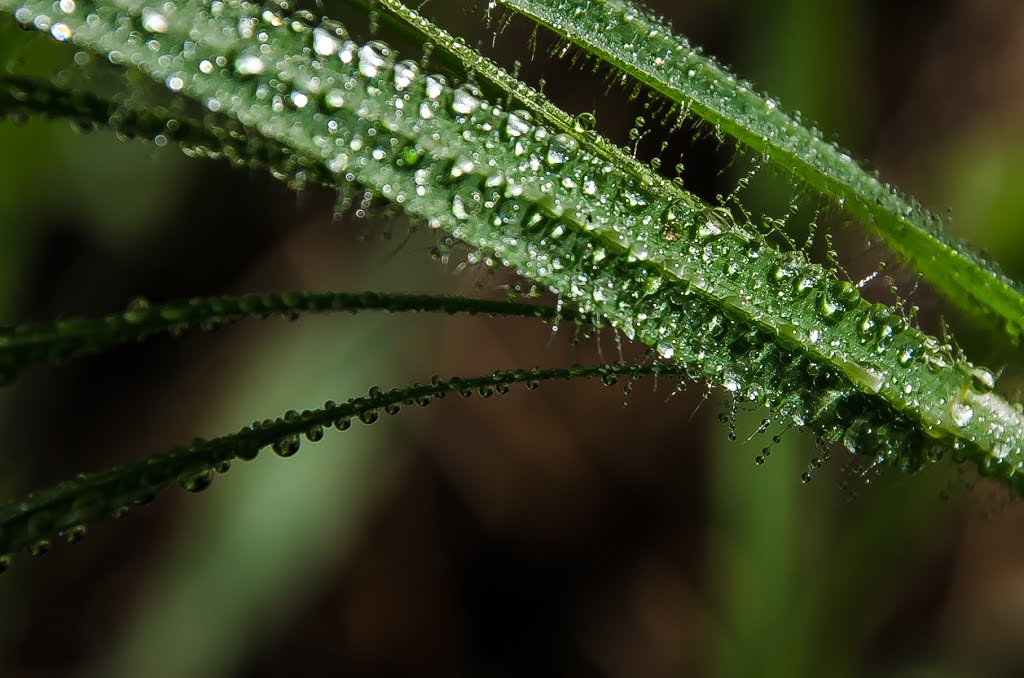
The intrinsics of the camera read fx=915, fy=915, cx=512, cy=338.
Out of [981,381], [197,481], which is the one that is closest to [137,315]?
[197,481]

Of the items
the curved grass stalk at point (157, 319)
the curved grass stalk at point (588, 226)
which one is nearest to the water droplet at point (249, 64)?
the curved grass stalk at point (588, 226)

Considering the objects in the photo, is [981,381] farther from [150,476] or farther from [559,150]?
[150,476]

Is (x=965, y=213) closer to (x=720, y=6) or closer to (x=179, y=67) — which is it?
(x=720, y=6)

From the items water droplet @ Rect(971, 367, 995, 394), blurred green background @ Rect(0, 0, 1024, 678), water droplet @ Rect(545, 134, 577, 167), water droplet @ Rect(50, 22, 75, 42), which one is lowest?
blurred green background @ Rect(0, 0, 1024, 678)

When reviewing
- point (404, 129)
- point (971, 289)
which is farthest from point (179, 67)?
point (971, 289)

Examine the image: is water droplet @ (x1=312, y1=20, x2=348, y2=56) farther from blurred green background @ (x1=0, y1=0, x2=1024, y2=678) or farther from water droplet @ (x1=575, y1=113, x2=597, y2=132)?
blurred green background @ (x1=0, y1=0, x2=1024, y2=678)

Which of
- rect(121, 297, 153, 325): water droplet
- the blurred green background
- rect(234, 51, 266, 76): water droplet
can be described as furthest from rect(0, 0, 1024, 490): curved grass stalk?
the blurred green background

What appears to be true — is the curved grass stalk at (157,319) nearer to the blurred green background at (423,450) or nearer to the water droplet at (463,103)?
the water droplet at (463,103)
